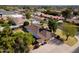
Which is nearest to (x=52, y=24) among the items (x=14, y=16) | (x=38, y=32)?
(x=38, y=32)

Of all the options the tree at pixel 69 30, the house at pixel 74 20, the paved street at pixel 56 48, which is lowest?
the paved street at pixel 56 48

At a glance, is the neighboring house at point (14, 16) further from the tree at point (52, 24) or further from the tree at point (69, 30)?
the tree at point (69, 30)

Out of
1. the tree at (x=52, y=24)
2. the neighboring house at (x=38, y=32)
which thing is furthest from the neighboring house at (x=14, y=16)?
the tree at (x=52, y=24)

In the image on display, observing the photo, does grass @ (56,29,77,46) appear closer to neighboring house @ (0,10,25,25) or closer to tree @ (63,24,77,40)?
tree @ (63,24,77,40)

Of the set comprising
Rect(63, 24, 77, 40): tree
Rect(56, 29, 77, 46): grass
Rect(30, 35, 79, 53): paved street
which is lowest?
Rect(30, 35, 79, 53): paved street

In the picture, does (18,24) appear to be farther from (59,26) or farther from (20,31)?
(59,26)

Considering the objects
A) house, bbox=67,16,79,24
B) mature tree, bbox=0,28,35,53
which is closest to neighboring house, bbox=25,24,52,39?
mature tree, bbox=0,28,35,53

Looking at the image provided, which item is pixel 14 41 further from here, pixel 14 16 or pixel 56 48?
pixel 56 48

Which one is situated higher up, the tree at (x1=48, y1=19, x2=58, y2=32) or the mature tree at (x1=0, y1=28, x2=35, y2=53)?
the tree at (x1=48, y1=19, x2=58, y2=32)
